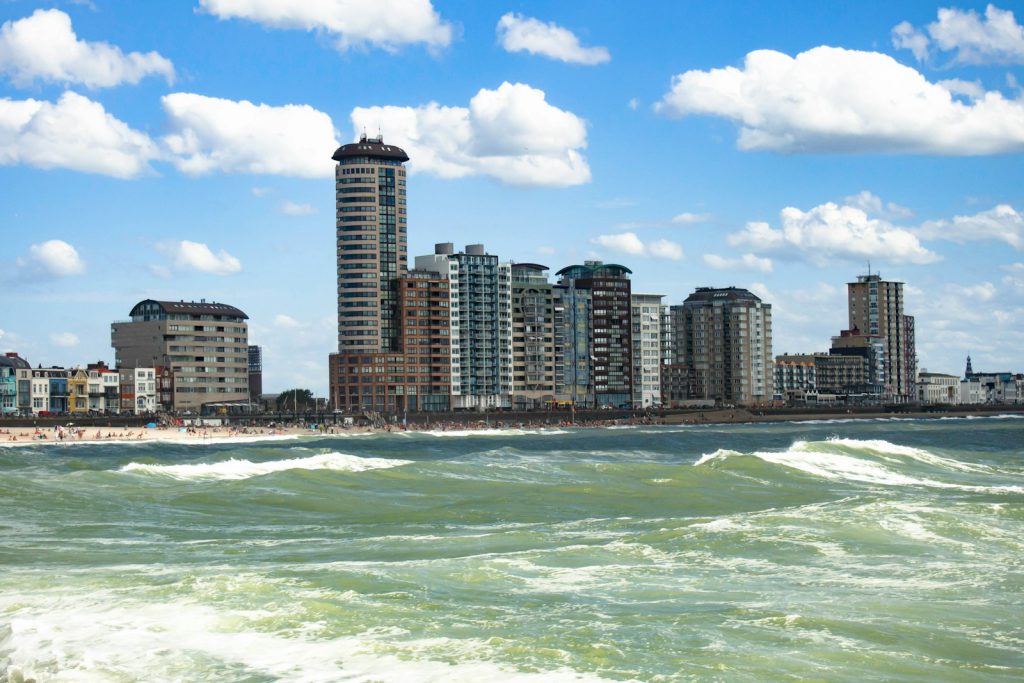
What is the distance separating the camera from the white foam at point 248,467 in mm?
61344

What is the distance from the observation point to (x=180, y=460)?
271 feet

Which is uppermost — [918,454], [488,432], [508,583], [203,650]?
[508,583]

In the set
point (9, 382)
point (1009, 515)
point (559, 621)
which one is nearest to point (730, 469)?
point (1009, 515)

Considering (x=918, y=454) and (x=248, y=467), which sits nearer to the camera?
(x=248, y=467)

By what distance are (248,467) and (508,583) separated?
43526 mm

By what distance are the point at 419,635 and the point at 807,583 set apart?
385 inches

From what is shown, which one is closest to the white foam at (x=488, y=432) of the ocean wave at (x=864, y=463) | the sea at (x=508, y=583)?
the ocean wave at (x=864, y=463)

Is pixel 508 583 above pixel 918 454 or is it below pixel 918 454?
above

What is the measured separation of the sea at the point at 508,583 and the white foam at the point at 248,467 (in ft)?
27.6

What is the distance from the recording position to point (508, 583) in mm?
27125

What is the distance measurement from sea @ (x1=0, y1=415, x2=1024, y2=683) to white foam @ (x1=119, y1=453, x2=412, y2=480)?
8415 millimetres

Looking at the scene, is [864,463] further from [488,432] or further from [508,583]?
[488,432]

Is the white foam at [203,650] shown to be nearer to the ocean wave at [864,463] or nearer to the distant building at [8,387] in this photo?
the ocean wave at [864,463]

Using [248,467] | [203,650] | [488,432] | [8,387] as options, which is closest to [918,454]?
[248,467]
